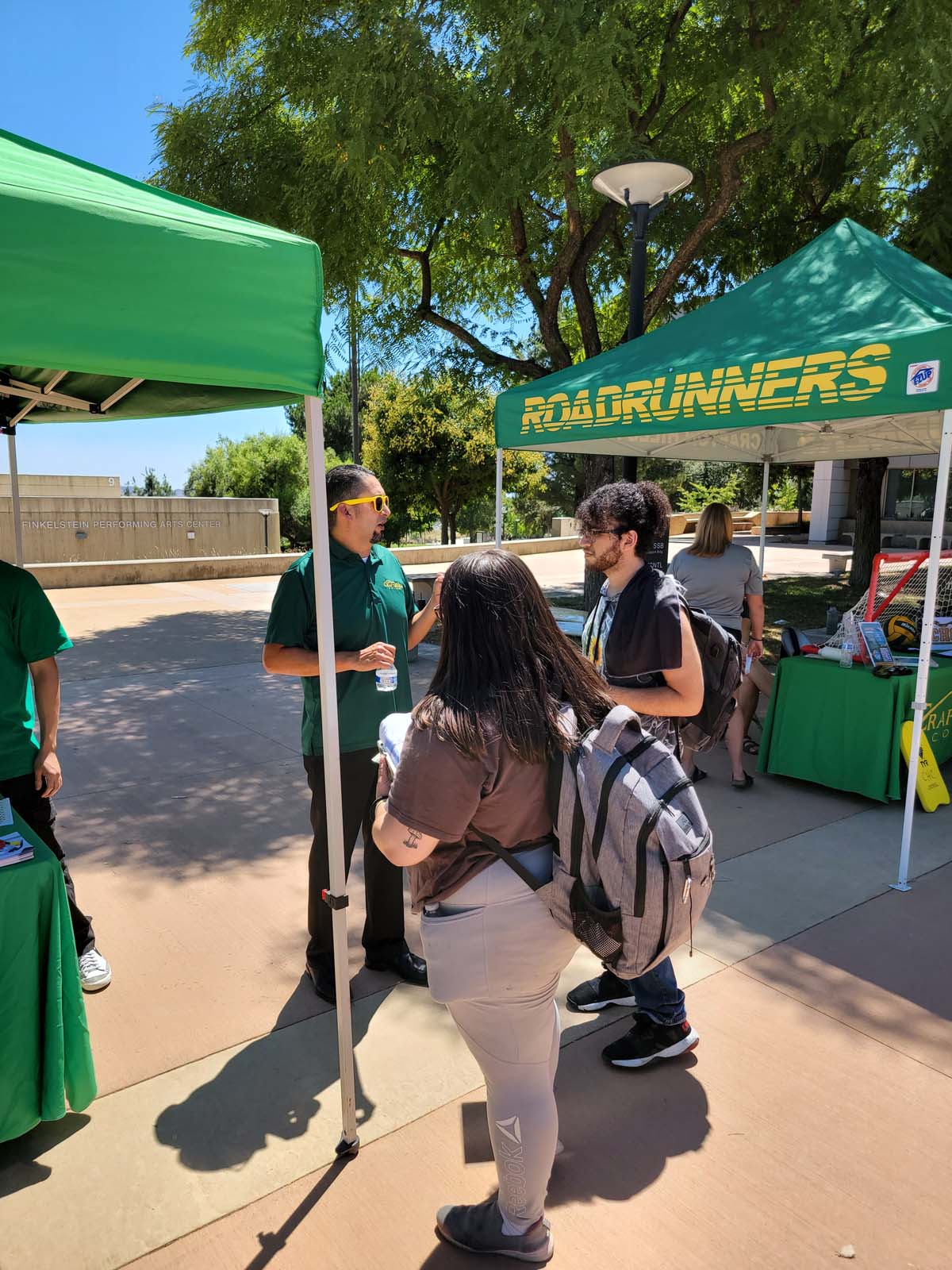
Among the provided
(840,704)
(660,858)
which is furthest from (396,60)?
(660,858)

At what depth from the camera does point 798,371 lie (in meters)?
4.32

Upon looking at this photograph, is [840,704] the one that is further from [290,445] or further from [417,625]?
[290,445]

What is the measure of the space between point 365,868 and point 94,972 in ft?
3.54

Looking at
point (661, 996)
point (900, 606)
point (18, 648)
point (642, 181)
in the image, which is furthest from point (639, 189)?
point (661, 996)

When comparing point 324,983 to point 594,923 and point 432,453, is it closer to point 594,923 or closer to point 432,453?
point 594,923

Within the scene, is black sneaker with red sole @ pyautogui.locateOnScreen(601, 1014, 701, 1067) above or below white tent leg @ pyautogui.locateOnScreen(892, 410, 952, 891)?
below

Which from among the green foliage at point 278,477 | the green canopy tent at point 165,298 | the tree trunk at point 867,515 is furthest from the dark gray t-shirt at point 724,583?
the green foliage at point 278,477

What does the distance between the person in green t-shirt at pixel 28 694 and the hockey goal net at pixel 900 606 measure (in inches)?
174

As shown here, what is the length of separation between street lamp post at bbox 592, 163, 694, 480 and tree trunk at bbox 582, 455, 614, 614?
7.75 ft

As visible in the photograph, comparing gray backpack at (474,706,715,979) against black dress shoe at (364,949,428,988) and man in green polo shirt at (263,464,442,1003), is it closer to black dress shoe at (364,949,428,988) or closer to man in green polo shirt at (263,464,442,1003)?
man in green polo shirt at (263,464,442,1003)

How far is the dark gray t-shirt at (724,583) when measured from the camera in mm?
5250

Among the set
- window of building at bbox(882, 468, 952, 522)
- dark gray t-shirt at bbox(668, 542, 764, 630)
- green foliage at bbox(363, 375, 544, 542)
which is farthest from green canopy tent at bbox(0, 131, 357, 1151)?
window of building at bbox(882, 468, 952, 522)

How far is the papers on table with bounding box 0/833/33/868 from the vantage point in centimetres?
232

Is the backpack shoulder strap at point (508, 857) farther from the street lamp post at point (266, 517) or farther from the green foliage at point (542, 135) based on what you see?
the street lamp post at point (266, 517)
